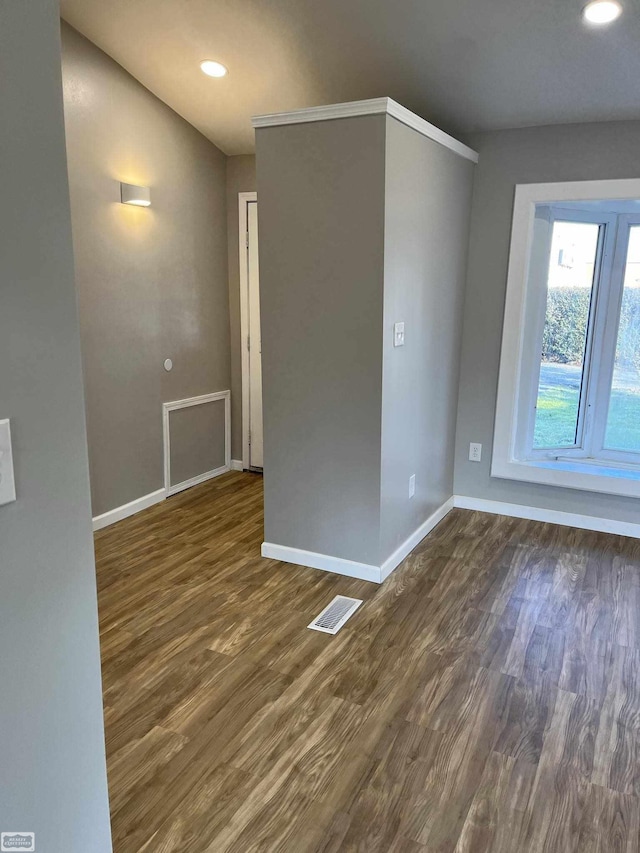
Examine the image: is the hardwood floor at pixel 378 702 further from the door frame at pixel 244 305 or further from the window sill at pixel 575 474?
the door frame at pixel 244 305

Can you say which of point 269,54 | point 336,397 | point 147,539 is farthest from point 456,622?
point 269,54

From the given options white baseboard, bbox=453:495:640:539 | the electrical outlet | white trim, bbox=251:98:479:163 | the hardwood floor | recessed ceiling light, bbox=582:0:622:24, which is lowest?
the hardwood floor

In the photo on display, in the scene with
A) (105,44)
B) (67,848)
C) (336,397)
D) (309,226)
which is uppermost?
(105,44)

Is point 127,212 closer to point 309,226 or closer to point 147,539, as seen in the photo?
point 309,226

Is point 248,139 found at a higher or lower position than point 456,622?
higher

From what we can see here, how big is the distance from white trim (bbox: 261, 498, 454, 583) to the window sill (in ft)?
2.74

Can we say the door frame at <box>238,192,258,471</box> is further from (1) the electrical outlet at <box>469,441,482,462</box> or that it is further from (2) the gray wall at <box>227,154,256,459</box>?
(1) the electrical outlet at <box>469,441,482,462</box>

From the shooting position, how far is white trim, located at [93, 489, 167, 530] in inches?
150

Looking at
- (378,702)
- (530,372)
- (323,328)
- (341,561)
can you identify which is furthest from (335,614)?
(530,372)

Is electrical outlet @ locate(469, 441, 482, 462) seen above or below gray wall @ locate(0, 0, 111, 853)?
below

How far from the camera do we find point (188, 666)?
2.43 m

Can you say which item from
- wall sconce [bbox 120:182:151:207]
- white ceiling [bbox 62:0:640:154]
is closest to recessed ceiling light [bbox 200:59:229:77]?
Answer: white ceiling [bbox 62:0:640:154]

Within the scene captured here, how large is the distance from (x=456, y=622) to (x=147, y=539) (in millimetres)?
1884

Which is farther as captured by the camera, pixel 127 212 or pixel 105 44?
pixel 127 212
